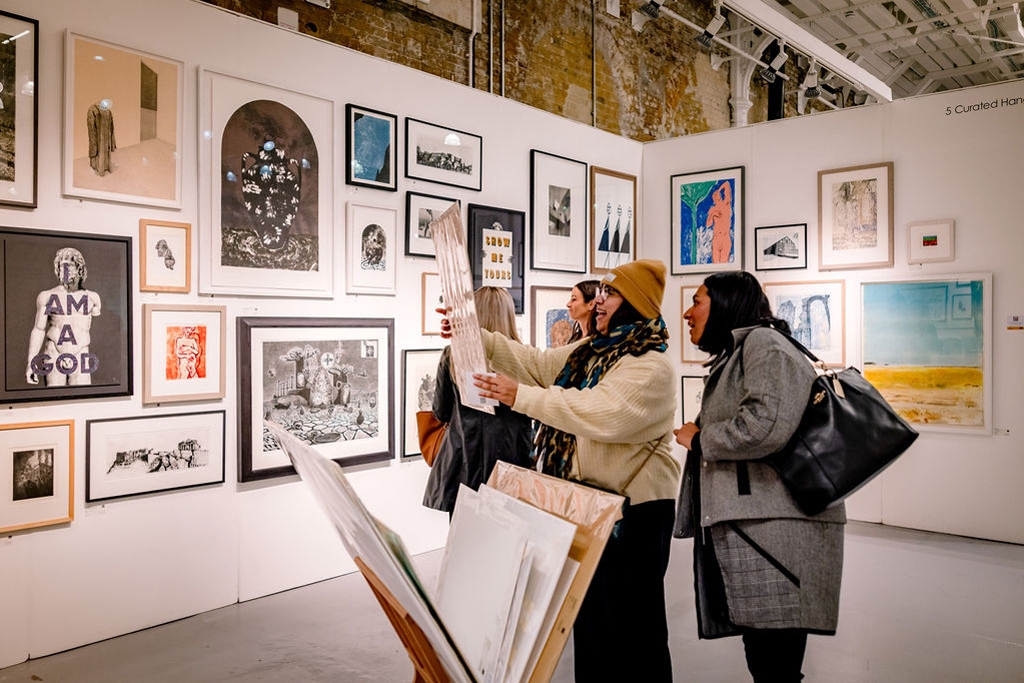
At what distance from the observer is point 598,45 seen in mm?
8016

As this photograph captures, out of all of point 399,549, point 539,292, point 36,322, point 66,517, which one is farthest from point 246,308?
point 399,549

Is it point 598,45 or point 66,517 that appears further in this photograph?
point 598,45

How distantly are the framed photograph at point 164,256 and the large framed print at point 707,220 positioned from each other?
435cm

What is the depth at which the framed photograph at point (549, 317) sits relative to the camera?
600 centimetres

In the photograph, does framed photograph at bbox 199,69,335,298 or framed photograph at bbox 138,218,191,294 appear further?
framed photograph at bbox 199,69,335,298

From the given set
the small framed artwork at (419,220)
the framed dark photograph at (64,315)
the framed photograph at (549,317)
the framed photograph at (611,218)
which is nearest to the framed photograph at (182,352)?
the framed dark photograph at (64,315)

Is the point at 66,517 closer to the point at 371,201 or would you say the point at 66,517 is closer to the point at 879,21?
the point at 371,201

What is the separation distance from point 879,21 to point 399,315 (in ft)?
25.4

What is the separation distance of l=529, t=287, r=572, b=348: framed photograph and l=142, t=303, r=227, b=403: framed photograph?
257 centimetres

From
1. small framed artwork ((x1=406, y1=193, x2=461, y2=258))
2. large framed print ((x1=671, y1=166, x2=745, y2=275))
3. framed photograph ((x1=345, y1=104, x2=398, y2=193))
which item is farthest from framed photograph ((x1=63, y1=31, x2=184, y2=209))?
large framed print ((x1=671, y1=166, x2=745, y2=275))

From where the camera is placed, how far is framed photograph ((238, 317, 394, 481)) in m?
4.15

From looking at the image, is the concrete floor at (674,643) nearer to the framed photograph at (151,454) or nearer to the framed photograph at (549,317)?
the framed photograph at (151,454)

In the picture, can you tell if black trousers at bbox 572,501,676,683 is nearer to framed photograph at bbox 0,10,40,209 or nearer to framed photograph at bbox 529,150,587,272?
framed photograph at bbox 0,10,40,209

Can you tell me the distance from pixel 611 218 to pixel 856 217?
197cm
